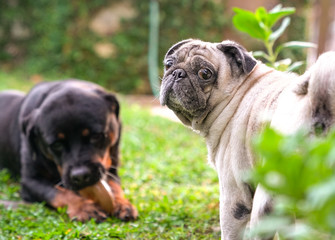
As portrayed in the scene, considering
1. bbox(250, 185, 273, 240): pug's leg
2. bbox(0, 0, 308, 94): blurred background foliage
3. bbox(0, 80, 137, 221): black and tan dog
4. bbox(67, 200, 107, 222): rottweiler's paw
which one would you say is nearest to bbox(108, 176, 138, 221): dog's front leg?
bbox(0, 80, 137, 221): black and tan dog

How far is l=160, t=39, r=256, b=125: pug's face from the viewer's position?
10.2 feet

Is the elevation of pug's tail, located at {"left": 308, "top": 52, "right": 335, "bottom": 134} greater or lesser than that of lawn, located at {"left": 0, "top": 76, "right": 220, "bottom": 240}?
greater

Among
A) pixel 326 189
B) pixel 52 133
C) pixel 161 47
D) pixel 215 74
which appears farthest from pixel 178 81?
pixel 161 47

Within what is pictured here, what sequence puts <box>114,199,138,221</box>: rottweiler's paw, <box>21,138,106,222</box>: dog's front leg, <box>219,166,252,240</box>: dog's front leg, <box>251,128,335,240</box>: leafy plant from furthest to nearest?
1. <box>21,138,106,222</box>: dog's front leg
2. <box>114,199,138,221</box>: rottweiler's paw
3. <box>219,166,252,240</box>: dog's front leg
4. <box>251,128,335,240</box>: leafy plant

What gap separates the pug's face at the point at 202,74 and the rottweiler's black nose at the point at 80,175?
4.32ft

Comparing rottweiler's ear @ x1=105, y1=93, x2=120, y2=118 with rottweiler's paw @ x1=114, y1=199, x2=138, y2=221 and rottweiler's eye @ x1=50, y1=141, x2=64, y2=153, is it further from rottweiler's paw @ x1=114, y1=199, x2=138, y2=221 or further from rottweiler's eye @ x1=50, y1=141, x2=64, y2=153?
rottweiler's paw @ x1=114, y1=199, x2=138, y2=221

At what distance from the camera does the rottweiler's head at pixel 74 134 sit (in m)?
4.29

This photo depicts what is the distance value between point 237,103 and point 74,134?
1887 mm

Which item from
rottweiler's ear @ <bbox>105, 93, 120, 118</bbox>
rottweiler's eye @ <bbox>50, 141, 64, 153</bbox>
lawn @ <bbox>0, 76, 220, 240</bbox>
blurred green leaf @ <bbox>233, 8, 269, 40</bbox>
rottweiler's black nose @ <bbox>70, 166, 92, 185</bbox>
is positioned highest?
blurred green leaf @ <bbox>233, 8, 269, 40</bbox>

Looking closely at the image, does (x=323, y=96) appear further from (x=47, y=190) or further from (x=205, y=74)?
(x=47, y=190)

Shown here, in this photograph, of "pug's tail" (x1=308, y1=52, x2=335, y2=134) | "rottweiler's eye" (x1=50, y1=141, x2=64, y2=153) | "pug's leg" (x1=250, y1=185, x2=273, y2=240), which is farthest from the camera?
"rottweiler's eye" (x1=50, y1=141, x2=64, y2=153)

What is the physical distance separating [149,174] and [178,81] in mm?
2698

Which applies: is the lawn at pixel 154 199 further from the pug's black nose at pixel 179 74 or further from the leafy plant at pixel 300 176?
the leafy plant at pixel 300 176

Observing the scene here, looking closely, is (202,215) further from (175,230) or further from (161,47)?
(161,47)
